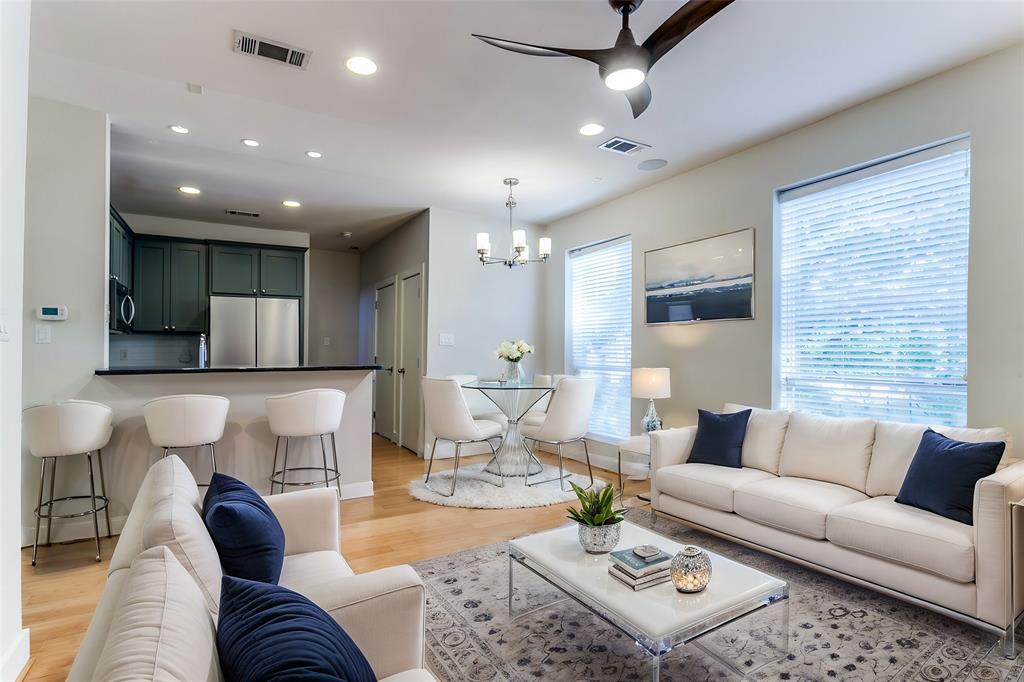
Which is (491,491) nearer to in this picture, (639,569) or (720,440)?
(720,440)

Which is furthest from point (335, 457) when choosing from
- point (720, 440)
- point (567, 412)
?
point (720, 440)

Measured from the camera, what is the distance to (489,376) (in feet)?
19.5

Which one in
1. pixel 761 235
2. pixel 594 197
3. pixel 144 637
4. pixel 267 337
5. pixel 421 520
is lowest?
pixel 421 520

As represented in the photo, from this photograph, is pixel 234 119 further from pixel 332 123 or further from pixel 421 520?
pixel 421 520

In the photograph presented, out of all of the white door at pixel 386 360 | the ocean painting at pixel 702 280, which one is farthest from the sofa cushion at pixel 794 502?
the white door at pixel 386 360

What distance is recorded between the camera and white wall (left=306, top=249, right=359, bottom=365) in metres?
7.91

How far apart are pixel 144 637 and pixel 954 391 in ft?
12.3

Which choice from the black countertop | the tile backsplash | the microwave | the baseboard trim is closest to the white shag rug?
the black countertop

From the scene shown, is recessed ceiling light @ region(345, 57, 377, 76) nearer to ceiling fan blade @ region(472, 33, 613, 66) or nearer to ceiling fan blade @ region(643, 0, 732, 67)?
ceiling fan blade @ region(472, 33, 613, 66)

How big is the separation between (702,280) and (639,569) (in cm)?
302

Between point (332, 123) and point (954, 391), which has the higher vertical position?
point (332, 123)

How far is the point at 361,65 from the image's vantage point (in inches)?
110

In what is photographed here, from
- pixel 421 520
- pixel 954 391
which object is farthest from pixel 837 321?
pixel 421 520

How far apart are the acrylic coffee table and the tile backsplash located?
18.5ft
